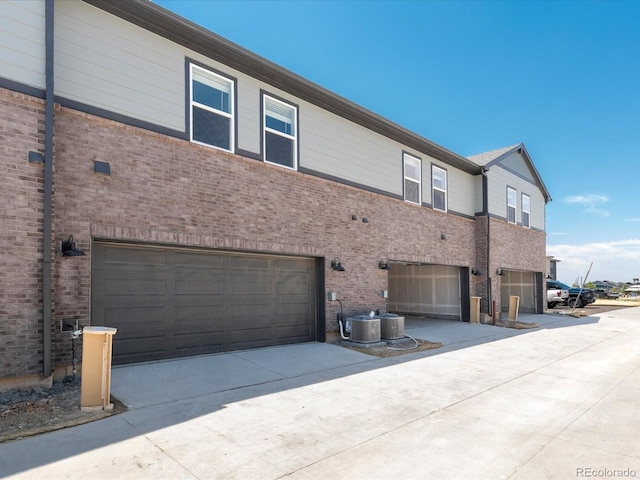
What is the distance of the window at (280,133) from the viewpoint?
954 cm

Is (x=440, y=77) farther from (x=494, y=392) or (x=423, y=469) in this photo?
(x=423, y=469)

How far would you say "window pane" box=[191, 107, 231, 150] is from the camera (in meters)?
8.25

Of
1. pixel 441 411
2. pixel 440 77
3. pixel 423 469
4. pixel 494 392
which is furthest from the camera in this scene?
pixel 440 77

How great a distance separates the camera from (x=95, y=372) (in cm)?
518

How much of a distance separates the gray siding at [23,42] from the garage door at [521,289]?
21.3 metres

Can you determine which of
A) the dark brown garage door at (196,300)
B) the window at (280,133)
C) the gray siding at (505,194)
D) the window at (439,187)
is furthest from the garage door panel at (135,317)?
the gray siding at (505,194)

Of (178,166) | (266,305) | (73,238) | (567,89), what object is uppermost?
(567,89)

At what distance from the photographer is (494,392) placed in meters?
6.39

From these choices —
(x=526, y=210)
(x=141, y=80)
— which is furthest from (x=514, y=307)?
(x=141, y=80)

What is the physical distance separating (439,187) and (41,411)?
1379cm

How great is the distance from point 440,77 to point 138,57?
1260 cm

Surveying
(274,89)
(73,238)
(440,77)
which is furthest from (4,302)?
(440,77)

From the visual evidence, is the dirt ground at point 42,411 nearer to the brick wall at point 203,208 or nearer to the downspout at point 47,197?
the downspout at point 47,197

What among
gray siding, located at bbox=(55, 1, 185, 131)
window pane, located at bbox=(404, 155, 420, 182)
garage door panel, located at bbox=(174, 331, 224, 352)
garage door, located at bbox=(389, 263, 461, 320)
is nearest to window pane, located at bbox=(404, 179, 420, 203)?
window pane, located at bbox=(404, 155, 420, 182)
